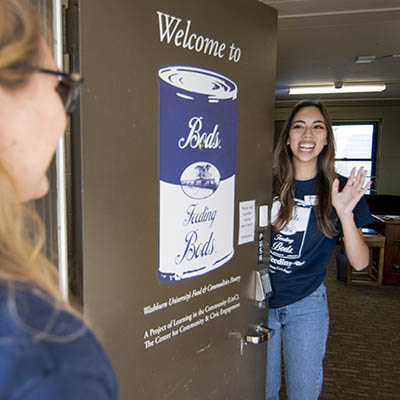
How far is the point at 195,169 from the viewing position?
129 cm

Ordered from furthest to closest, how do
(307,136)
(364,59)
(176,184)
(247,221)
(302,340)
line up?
(364,59)
(307,136)
(302,340)
(247,221)
(176,184)

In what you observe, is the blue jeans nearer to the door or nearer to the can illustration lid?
the door

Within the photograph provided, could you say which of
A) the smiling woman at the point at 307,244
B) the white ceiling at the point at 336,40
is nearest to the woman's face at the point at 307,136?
→ the smiling woman at the point at 307,244

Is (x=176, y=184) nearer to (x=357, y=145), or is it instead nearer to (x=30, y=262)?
(x=30, y=262)

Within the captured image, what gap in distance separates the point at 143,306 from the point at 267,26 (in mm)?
1149

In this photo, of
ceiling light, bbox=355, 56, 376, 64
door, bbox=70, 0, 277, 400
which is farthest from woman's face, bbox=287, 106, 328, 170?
ceiling light, bbox=355, 56, 376, 64

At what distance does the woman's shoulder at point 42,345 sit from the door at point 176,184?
539 millimetres

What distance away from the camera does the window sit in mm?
8312

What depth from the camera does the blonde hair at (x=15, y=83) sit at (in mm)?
456

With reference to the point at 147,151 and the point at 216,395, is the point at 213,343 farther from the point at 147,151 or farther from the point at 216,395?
the point at 147,151

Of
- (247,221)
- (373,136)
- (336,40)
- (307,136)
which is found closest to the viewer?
(247,221)

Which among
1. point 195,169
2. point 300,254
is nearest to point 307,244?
point 300,254

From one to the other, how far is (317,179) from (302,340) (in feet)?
2.43

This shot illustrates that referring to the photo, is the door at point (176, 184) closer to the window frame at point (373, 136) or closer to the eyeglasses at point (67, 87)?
the eyeglasses at point (67, 87)
